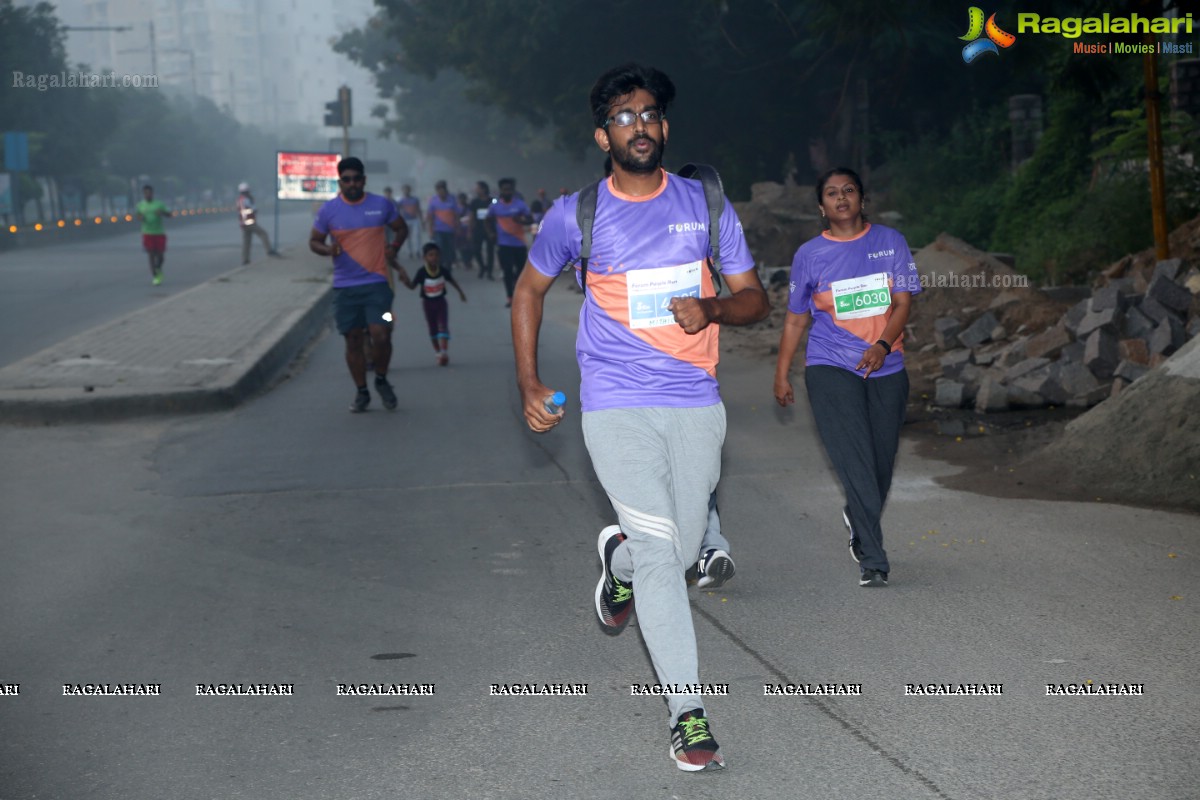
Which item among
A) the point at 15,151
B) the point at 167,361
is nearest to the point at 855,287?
the point at 167,361

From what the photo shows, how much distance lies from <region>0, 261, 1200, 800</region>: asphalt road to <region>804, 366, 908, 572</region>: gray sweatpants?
10.0 inches

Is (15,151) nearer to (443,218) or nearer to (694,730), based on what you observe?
(443,218)

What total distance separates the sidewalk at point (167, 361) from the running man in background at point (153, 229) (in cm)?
573

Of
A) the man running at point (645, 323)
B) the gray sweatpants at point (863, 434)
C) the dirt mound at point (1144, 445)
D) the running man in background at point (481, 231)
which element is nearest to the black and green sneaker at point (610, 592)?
the man running at point (645, 323)

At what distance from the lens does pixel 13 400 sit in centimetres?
1110

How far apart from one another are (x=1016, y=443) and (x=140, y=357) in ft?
27.0

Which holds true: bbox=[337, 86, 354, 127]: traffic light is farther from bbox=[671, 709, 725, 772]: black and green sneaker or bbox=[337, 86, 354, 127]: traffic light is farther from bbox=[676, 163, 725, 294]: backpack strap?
bbox=[671, 709, 725, 772]: black and green sneaker

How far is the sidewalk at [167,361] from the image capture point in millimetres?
11258

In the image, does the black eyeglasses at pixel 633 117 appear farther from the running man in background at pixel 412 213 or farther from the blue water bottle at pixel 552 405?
the running man in background at pixel 412 213

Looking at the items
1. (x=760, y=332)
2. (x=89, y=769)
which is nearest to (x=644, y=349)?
(x=89, y=769)

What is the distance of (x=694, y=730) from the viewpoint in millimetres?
3988

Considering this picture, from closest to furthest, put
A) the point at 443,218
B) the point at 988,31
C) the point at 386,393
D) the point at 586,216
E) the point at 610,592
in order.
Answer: the point at 586,216
the point at 610,592
the point at 386,393
the point at 988,31
the point at 443,218

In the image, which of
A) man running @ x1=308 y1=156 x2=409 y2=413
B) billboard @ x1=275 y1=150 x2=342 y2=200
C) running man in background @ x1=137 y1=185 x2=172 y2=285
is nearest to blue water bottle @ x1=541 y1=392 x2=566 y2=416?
man running @ x1=308 y1=156 x2=409 y2=413

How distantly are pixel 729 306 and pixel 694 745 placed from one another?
4.10 feet
